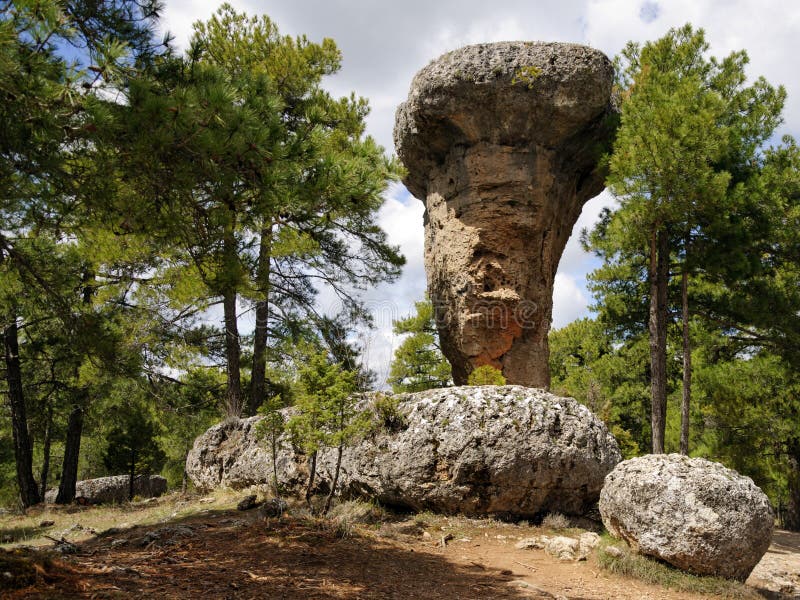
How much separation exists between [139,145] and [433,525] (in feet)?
18.7

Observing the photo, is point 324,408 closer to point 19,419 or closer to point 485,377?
point 485,377

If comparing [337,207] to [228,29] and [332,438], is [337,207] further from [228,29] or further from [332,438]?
[228,29]

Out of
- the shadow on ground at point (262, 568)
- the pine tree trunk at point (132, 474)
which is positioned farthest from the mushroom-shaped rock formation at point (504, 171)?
the pine tree trunk at point (132, 474)

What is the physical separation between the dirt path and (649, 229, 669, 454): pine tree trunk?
16.9 ft

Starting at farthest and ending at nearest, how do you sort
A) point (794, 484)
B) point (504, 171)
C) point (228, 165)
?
point (794, 484)
point (504, 171)
point (228, 165)

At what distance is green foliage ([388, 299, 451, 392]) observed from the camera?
1939cm

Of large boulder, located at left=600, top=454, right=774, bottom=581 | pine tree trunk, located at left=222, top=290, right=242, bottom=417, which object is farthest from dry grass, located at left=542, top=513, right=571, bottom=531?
pine tree trunk, located at left=222, top=290, right=242, bottom=417

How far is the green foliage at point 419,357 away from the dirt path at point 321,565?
11774 millimetres

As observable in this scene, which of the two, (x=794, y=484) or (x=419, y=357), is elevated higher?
(x=419, y=357)

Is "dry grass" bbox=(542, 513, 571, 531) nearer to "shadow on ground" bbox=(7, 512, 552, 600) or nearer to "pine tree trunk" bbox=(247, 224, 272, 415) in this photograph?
"shadow on ground" bbox=(7, 512, 552, 600)

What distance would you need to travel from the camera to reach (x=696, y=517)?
608 cm

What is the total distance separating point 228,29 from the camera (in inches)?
514

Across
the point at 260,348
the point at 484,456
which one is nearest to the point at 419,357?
the point at 260,348

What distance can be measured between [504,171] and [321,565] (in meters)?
9.70
